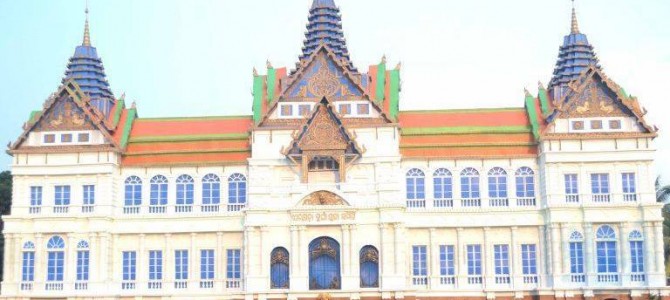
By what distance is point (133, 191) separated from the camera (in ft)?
221

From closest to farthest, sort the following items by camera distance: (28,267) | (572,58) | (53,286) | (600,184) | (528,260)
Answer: (600,184)
(528,260)
(53,286)
(28,267)
(572,58)

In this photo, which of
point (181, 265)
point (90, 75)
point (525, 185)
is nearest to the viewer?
point (525, 185)

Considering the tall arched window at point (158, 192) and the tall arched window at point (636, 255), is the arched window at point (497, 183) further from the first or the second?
the tall arched window at point (158, 192)

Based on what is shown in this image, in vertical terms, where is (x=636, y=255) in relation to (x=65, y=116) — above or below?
below

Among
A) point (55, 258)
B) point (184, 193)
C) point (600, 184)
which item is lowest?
point (55, 258)

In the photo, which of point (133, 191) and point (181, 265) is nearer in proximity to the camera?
point (181, 265)

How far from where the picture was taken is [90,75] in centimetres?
7094

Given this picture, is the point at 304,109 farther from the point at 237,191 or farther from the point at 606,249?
the point at 606,249

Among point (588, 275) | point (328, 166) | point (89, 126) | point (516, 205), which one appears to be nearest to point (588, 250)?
point (588, 275)

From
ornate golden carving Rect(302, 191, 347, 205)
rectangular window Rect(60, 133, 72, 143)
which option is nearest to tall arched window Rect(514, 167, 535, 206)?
ornate golden carving Rect(302, 191, 347, 205)

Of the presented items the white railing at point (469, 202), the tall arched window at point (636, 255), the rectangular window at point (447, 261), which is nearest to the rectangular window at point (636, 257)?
the tall arched window at point (636, 255)

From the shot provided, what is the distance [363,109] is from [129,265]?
1942 cm

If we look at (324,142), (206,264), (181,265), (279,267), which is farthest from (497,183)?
(181,265)

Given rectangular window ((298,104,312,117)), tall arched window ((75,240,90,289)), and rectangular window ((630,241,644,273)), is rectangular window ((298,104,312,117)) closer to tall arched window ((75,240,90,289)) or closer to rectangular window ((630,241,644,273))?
tall arched window ((75,240,90,289))
